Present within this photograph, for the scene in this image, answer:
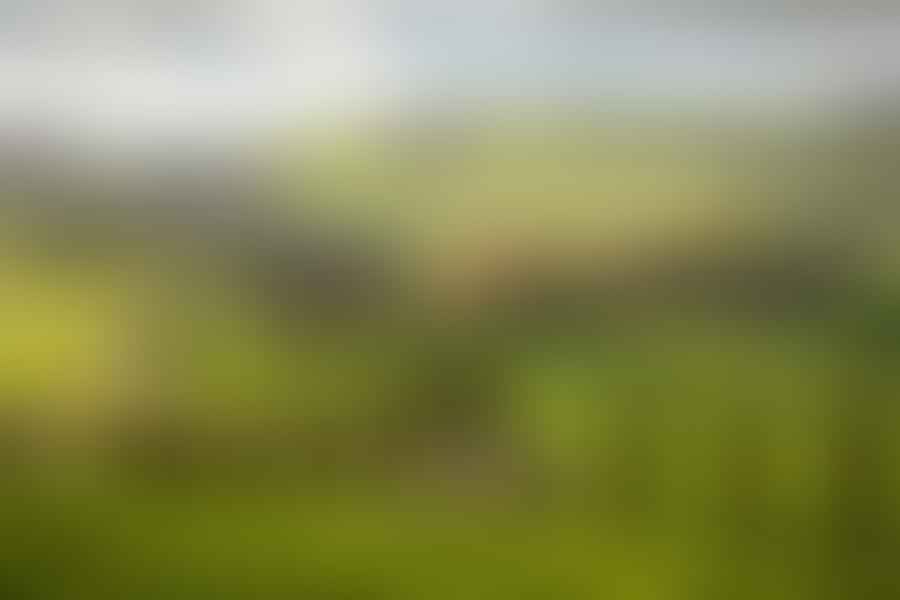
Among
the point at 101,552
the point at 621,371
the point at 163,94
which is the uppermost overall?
the point at 163,94

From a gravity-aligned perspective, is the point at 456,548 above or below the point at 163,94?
below

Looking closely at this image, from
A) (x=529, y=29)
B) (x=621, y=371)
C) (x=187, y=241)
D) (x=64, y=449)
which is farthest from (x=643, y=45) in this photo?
(x=64, y=449)

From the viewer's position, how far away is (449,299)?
663mm

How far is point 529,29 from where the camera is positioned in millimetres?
655

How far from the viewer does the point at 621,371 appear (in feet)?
2.15

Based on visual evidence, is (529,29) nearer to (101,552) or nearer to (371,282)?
(371,282)

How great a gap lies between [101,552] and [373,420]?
0.19 metres

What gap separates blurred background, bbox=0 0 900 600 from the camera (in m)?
0.65

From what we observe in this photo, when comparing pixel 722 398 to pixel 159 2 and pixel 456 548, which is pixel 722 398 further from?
pixel 159 2

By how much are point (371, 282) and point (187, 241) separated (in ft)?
0.38

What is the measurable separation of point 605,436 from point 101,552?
1.05ft

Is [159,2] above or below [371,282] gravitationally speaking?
above

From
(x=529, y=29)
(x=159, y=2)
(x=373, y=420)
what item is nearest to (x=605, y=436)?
(x=373, y=420)

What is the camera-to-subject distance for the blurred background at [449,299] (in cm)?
65
